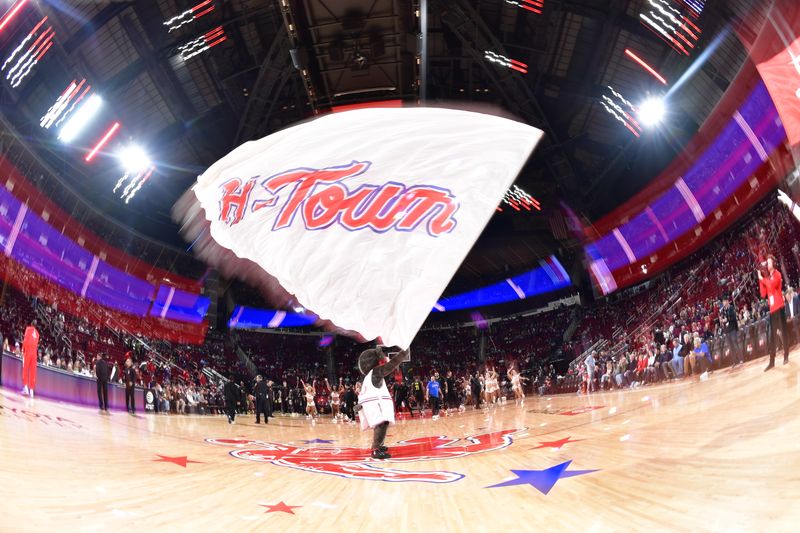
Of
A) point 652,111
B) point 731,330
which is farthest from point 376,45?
point 731,330

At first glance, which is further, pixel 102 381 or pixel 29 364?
pixel 102 381

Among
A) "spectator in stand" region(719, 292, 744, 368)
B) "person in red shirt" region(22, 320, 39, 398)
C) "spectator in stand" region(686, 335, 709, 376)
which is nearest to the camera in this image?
"spectator in stand" region(719, 292, 744, 368)

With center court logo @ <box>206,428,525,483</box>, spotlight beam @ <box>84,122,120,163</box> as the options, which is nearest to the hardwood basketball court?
center court logo @ <box>206,428,525,483</box>

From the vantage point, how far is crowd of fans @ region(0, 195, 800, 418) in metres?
5.02

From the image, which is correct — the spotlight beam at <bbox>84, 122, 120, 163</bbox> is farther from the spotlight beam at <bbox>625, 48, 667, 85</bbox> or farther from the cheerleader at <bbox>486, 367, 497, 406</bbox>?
the spotlight beam at <bbox>625, 48, 667, 85</bbox>

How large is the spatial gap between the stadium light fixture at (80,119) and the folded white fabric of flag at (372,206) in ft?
46.1

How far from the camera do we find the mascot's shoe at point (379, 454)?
643 cm

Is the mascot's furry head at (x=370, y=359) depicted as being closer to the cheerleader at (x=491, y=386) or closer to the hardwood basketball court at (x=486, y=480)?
the hardwood basketball court at (x=486, y=480)

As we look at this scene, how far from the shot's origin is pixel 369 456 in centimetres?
679

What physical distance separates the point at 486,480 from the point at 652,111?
14.1 meters

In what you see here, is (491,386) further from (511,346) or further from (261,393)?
(511,346)

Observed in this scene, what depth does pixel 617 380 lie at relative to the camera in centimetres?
1345

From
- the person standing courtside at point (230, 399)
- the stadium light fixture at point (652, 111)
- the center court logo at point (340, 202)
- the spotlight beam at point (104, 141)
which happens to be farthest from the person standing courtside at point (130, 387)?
the stadium light fixture at point (652, 111)

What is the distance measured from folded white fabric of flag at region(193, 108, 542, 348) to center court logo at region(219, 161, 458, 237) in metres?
0.01
